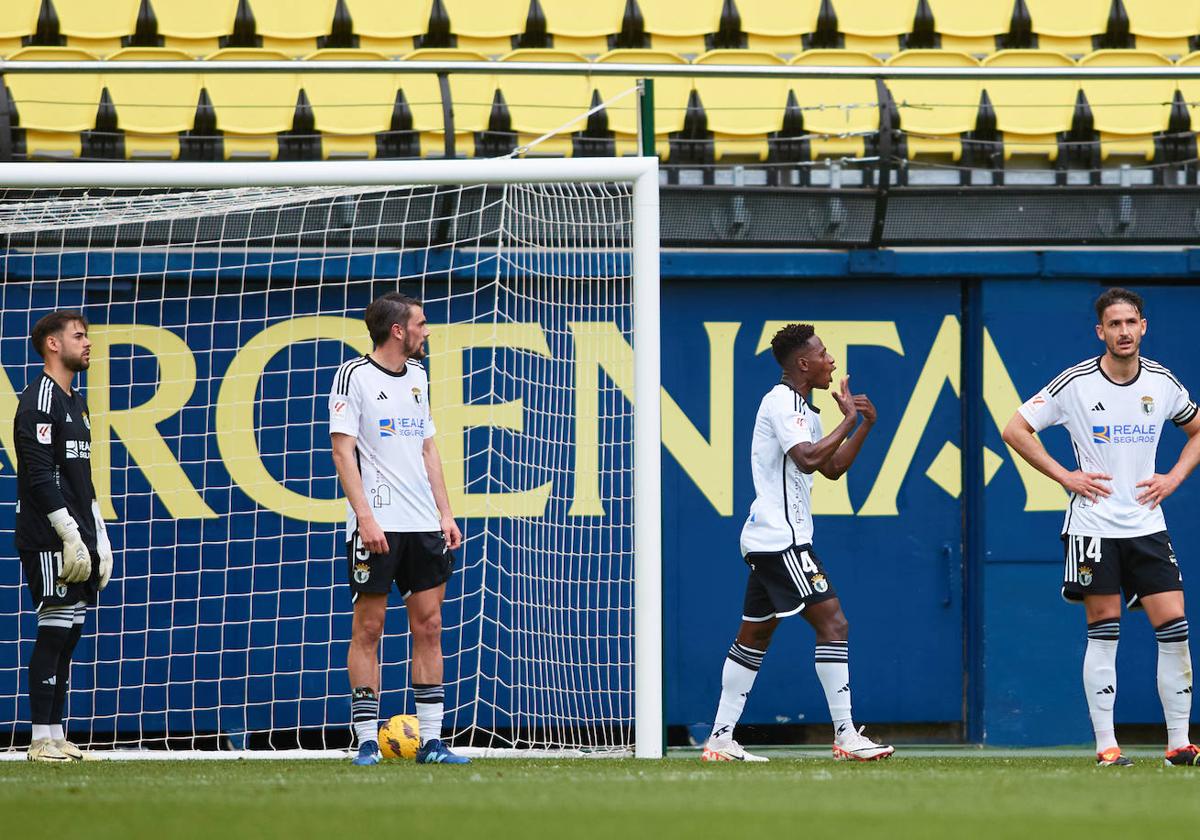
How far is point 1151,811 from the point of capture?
3.81m

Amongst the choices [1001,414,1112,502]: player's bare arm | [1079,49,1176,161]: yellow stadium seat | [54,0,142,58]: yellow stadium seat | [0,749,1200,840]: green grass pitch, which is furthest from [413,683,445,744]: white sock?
[54,0,142,58]: yellow stadium seat

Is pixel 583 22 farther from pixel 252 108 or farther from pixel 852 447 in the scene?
pixel 852 447

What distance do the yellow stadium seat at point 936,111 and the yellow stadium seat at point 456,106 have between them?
2508 mm

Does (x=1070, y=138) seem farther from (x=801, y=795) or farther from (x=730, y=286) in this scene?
(x=801, y=795)

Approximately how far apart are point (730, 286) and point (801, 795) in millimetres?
4399

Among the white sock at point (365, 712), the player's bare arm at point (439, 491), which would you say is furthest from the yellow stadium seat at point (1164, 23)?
the white sock at point (365, 712)

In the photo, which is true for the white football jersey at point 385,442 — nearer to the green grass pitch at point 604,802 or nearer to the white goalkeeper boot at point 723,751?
the green grass pitch at point 604,802

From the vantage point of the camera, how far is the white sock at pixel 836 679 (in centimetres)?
587

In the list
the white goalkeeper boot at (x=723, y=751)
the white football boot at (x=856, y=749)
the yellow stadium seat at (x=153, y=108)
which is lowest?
the white goalkeeper boot at (x=723, y=751)

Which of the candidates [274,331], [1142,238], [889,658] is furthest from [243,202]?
[1142,238]

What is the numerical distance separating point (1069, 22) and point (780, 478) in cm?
618

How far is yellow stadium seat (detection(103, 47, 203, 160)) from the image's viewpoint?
8.74 m

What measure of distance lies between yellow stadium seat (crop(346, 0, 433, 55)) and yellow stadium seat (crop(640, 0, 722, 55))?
1601 millimetres

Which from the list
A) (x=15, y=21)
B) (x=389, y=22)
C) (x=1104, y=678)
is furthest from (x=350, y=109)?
(x=1104, y=678)
